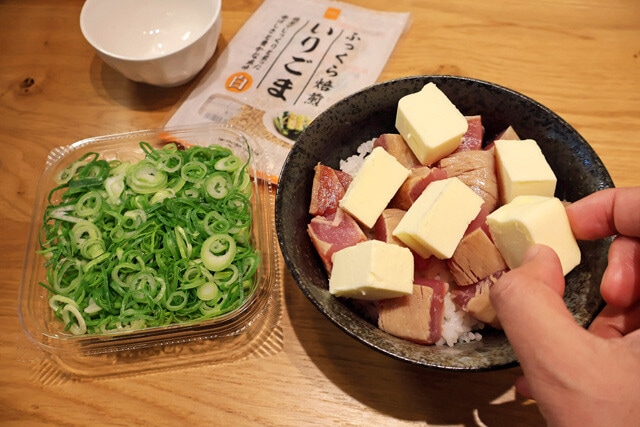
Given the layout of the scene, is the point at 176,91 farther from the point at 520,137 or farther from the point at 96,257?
the point at 520,137

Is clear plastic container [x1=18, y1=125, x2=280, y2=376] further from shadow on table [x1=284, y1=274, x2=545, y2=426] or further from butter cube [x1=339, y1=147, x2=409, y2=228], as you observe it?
butter cube [x1=339, y1=147, x2=409, y2=228]

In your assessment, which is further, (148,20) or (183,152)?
(148,20)

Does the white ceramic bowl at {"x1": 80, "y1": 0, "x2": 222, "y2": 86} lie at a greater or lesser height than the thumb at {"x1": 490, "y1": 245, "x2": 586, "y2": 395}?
lesser

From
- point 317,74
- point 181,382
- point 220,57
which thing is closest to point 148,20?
point 220,57

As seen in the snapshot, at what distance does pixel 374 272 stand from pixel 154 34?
1.68m

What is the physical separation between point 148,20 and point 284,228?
4.83 ft

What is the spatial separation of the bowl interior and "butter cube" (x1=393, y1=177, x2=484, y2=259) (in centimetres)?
134

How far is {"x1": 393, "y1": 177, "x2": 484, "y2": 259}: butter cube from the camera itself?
3.88 ft

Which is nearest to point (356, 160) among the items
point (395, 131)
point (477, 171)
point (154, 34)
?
point (395, 131)

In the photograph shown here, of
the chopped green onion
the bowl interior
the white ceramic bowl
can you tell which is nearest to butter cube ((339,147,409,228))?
the chopped green onion

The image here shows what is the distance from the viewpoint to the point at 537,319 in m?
0.82

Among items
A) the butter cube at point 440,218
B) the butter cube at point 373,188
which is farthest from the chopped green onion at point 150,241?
the butter cube at point 440,218

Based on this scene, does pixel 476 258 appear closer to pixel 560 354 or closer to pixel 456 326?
pixel 456 326

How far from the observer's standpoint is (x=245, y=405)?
4.54 feet
